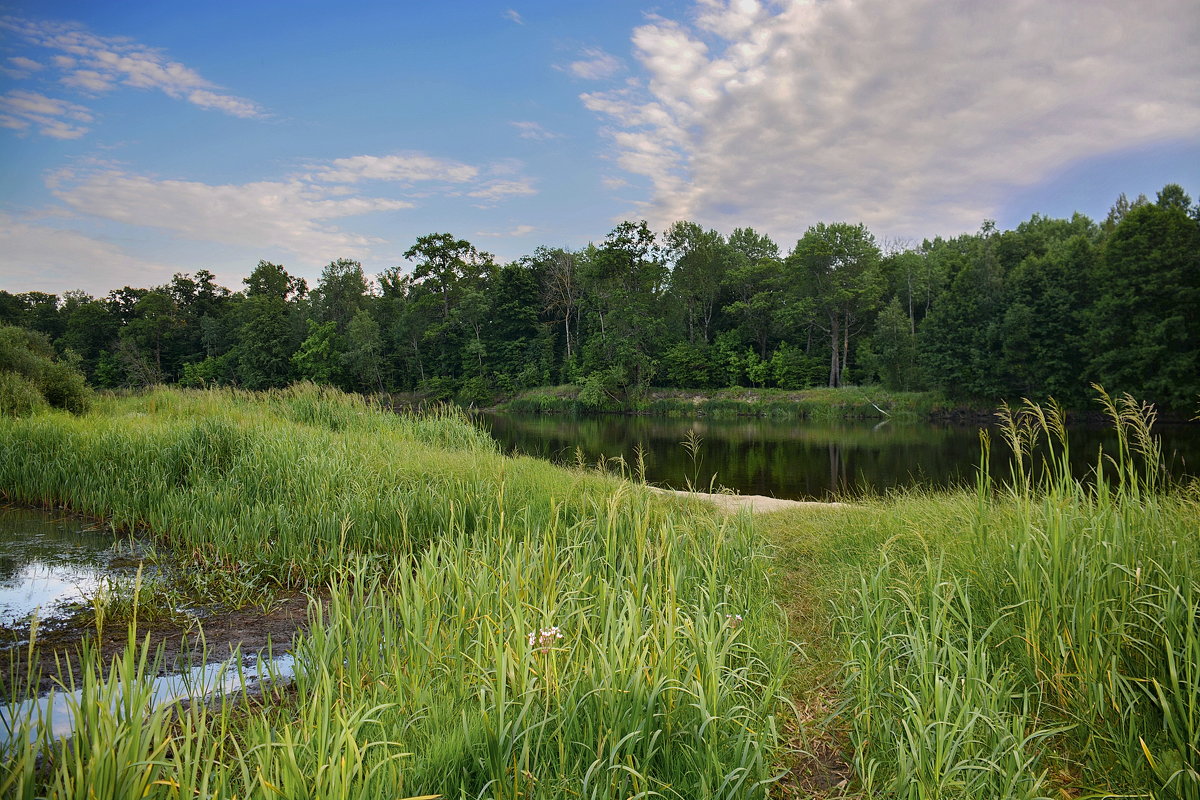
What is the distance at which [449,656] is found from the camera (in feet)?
9.72

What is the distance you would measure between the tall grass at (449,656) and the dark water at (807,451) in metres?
3.94

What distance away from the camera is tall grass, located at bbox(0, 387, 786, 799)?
201 centimetres

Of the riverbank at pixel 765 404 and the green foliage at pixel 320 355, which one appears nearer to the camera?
the riverbank at pixel 765 404

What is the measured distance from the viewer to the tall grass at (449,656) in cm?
201

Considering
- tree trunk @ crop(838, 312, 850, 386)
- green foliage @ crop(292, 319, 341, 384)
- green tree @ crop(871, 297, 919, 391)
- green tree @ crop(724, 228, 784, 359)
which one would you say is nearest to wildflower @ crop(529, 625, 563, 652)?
green tree @ crop(871, 297, 919, 391)

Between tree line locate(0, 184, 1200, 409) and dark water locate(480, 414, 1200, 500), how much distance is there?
6.77 metres

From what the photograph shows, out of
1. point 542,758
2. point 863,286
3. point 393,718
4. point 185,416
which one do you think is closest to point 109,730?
point 393,718

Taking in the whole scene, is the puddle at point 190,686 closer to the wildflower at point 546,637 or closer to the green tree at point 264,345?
the wildflower at point 546,637

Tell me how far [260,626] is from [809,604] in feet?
13.9

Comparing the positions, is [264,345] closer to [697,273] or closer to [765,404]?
[697,273]

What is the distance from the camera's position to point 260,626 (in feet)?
16.3

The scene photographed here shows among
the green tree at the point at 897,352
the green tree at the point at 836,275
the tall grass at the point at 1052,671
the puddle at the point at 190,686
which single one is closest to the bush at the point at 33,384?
the puddle at the point at 190,686

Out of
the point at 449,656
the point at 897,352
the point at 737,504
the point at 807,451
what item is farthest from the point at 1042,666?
the point at 897,352

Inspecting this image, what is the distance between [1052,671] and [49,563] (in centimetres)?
845
